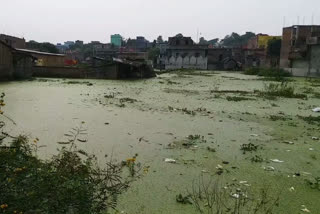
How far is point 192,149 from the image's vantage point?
4.64 metres

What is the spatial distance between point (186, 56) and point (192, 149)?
4466cm

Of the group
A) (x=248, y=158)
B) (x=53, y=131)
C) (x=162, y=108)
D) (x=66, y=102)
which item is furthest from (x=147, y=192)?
(x=66, y=102)

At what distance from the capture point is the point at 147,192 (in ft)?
10.1

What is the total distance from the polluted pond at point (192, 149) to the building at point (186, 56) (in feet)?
131

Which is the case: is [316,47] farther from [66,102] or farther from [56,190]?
[56,190]

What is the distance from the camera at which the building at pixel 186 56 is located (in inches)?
1892

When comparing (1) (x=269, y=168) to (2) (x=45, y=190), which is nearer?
(2) (x=45, y=190)

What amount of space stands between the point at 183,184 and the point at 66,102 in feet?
21.4

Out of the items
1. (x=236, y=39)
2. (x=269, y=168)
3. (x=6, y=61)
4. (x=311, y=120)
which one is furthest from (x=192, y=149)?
(x=236, y=39)

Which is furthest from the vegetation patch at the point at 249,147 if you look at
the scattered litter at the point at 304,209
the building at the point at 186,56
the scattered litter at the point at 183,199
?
the building at the point at 186,56

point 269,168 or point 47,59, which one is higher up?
point 47,59

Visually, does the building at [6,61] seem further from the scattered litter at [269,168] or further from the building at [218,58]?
the building at [218,58]

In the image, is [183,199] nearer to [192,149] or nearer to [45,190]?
[45,190]

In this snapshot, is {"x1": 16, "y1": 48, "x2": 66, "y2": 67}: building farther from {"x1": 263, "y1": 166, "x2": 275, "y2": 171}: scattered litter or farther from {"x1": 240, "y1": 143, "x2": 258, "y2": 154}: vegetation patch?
{"x1": 263, "y1": 166, "x2": 275, "y2": 171}: scattered litter
